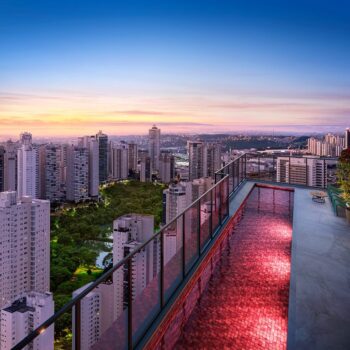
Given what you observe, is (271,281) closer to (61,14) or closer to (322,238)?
(322,238)

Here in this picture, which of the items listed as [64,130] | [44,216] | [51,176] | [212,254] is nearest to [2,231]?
[44,216]

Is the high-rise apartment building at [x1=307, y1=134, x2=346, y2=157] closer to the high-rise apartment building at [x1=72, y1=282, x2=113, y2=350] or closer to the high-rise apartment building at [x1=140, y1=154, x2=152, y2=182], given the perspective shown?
the high-rise apartment building at [x1=72, y1=282, x2=113, y2=350]

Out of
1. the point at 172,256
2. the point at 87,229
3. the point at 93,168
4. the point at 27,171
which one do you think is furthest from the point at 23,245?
the point at 93,168

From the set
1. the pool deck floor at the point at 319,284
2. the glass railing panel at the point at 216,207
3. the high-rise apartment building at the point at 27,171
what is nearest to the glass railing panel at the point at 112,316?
the pool deck floor at the point at 319,284

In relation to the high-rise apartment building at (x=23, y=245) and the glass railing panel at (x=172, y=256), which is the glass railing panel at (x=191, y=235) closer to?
the glass railing panel at (x=172, y=256)

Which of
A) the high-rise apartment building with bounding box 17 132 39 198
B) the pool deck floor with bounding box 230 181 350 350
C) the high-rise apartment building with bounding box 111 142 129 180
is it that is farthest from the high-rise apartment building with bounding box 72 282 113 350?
the high-rise apartment building with bounding box 111 142 129 180
